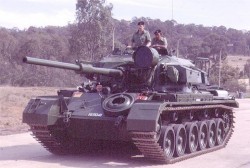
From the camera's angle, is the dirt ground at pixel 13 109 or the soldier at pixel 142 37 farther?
the dirt ground at pixel 13 109

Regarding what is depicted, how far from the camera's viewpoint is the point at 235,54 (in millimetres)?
119000

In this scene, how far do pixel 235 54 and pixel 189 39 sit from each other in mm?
36662

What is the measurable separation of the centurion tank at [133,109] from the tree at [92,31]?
38265mm

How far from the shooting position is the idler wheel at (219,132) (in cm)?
1524

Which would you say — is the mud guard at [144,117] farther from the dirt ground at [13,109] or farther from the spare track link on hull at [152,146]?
the dirt ground at [13,109]

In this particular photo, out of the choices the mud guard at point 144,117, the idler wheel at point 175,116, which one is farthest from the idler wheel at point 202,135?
the mud guard at point 144,117

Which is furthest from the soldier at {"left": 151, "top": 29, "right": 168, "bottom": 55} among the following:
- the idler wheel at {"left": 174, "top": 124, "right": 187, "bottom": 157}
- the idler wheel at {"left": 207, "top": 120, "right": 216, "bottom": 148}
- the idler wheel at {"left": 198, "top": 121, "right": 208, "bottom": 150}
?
the idler wheel at {"left": 174, "top": 124, "right": 187, "bottom": 157}

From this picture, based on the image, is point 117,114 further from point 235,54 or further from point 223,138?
point 235,54

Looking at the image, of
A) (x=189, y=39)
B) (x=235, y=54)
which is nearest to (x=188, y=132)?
(x=189, y=39)

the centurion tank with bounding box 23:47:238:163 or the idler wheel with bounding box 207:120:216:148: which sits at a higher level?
the centurion tank with bounding box 23:47:238:163

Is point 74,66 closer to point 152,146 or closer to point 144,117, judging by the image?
point 144,117

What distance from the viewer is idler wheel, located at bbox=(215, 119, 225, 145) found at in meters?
15.2

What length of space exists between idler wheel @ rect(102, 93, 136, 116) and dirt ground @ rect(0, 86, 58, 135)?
23.1ft

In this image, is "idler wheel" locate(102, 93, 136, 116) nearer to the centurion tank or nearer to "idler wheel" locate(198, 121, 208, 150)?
the centurion tank
